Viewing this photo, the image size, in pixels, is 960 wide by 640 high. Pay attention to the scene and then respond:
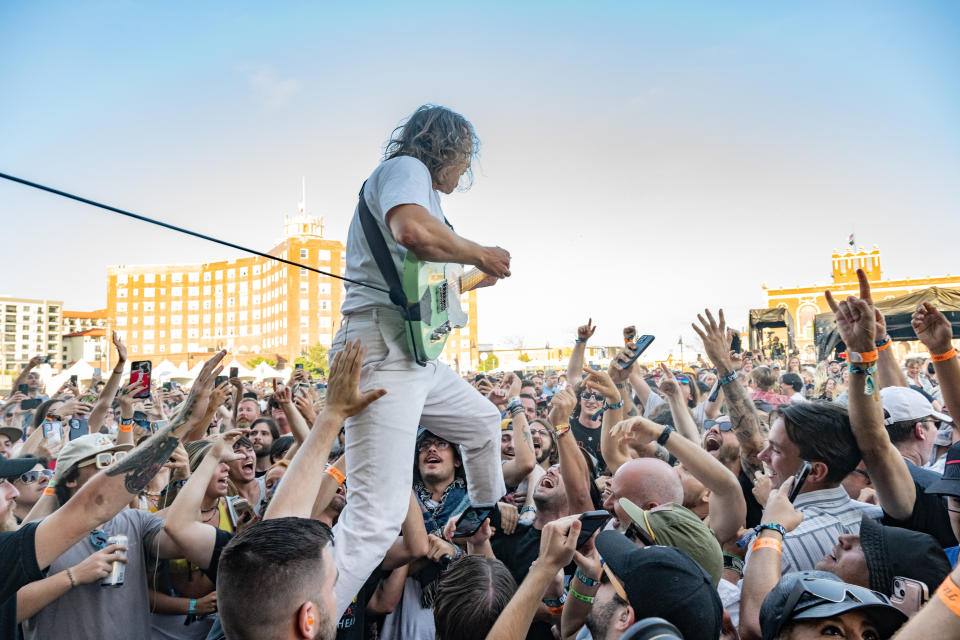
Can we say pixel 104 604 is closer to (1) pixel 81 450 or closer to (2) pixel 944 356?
(1) pixel 81 450

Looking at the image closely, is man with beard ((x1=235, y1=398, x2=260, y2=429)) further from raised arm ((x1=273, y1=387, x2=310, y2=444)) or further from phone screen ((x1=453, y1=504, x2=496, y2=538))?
phone screen ((x1=453, y1=504, x2=496, y2=538))

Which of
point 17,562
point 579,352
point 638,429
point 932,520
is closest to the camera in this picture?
point 17,562

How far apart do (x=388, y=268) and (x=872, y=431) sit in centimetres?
238

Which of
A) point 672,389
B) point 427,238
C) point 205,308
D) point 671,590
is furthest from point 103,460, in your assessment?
point 205,308

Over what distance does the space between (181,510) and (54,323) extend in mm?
195193

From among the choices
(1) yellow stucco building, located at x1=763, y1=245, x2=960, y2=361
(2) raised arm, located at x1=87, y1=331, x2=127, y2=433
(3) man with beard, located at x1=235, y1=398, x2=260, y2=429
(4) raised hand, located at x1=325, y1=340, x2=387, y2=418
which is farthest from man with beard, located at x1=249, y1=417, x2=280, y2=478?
(1) yellow stucco building, located at x1=763, y1=245, x2=960, y2=361

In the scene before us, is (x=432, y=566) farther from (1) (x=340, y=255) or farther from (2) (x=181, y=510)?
(1) (x=340, y=255)

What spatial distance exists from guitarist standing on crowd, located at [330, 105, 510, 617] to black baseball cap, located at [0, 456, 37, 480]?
2.19m

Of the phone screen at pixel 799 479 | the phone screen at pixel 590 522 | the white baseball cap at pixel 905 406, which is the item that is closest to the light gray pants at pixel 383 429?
the phone screen at pixel 590 522

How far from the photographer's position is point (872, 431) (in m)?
2.91

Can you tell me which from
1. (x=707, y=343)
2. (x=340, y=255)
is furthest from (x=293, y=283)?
(x=707, y=343)

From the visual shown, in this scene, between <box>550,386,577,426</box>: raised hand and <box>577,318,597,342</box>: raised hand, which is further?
<box>577,318,597,342</box>: raised hand

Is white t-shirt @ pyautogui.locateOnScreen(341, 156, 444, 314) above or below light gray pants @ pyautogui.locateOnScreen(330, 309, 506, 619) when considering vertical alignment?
above

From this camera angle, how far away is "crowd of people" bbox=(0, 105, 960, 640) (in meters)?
1.96
